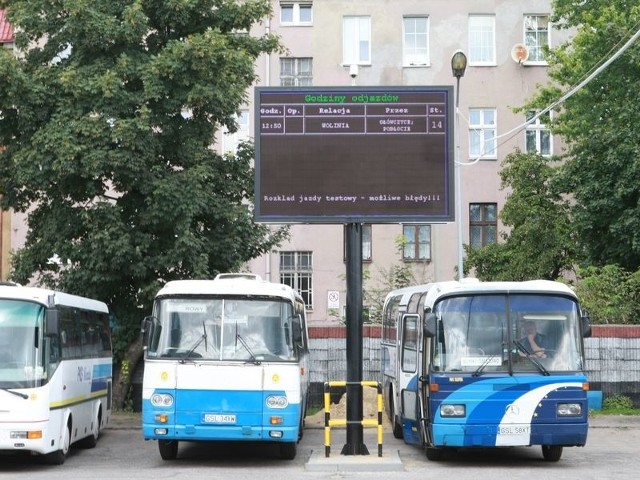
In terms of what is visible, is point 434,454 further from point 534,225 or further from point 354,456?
point 534,225

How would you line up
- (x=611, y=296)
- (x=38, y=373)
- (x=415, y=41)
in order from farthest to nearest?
(x=415, y=41), (x=611, y=296), (x=38, y=373)

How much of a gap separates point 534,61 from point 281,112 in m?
32.6

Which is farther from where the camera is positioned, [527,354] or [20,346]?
[527,354]

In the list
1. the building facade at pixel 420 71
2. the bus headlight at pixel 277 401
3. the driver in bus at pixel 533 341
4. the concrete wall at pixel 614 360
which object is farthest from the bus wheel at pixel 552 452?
the building facade at pixel 420 71

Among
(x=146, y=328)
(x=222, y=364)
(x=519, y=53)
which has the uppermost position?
(x=519, y=53)

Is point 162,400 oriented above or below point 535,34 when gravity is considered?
below

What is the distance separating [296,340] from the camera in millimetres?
18344

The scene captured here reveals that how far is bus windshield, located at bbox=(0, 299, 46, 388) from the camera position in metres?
17.3

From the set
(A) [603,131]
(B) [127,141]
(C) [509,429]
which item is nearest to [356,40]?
(A) [603,131]

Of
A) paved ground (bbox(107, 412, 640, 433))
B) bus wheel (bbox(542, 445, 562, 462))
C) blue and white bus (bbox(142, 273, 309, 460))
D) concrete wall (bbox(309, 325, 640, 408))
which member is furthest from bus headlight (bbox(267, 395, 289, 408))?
concrete wall (bbox(309, 325, 640, 408))

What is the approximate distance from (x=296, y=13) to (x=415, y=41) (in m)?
5.04

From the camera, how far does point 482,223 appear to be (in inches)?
1922

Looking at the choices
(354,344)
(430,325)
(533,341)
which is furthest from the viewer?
(354,344)

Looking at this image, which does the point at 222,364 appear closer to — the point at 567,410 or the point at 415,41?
the point at 567,410
